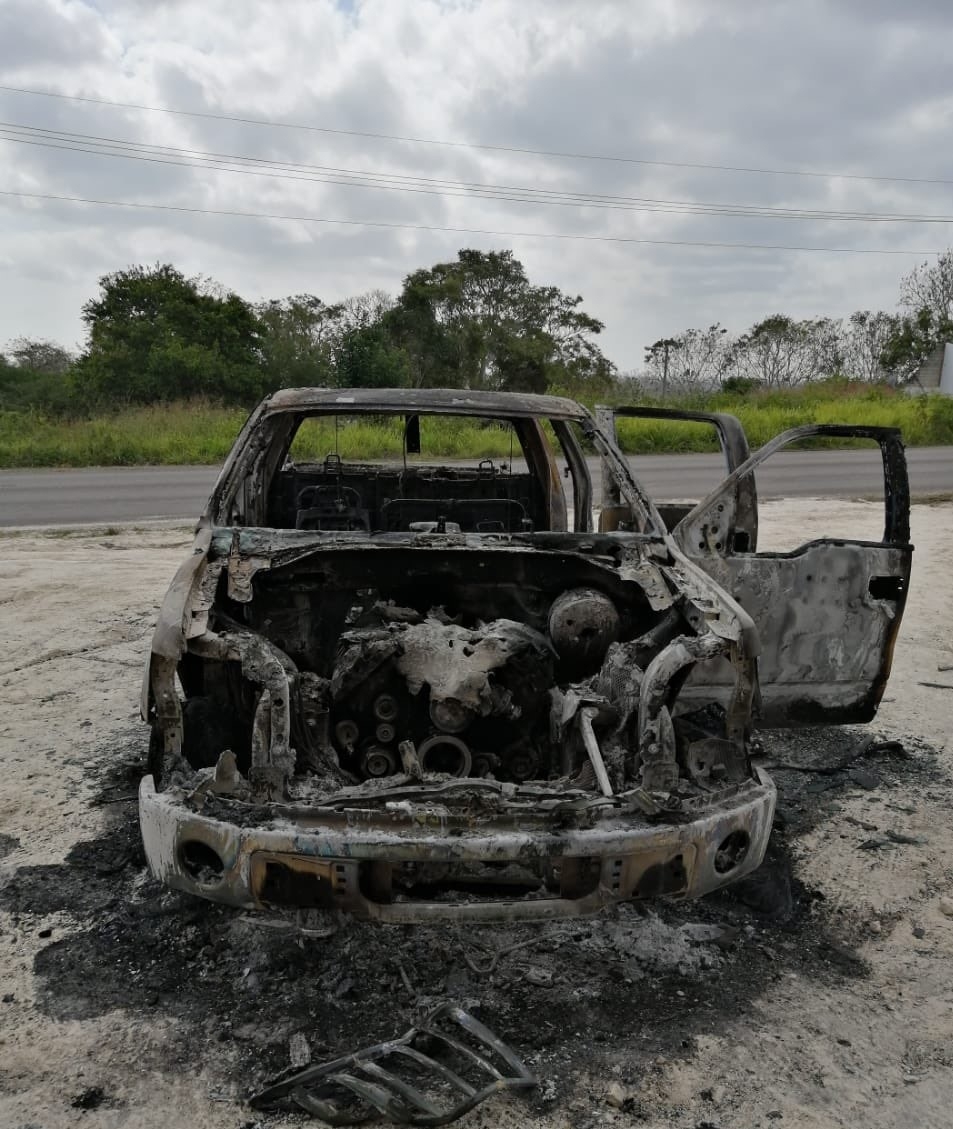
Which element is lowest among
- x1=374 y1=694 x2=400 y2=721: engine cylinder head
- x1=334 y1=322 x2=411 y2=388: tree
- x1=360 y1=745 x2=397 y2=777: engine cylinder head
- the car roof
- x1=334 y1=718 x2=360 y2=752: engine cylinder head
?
x1=360 y1=745 x2=397 y2=777: engine cylinder head

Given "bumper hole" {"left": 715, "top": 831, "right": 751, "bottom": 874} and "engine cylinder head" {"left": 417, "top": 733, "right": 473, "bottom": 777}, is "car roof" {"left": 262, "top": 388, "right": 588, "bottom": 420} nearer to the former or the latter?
"engine cylinder head" {"left": 417, "top": 733, "right": 473, "bottom": 777}

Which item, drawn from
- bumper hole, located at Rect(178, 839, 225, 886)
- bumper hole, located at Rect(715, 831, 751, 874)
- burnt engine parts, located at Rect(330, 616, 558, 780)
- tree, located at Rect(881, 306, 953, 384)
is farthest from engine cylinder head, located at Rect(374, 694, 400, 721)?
tree, located at Rect(881, 306, 953, 384)

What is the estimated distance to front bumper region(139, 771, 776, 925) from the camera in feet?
7.47

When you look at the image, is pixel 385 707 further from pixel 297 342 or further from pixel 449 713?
pixel 297 342

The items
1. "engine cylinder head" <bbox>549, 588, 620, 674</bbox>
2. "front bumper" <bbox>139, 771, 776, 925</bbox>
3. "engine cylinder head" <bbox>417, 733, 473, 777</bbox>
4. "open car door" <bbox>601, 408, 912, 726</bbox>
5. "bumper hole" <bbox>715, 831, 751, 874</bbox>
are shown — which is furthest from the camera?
"open car door" <bbox>601, 408, 912, 726</bbox>

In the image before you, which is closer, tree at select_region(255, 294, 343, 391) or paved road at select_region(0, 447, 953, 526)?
paved road at select_region(0, 447, 953, 526)

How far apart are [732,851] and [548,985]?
2.15 ft

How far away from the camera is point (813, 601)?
407cm

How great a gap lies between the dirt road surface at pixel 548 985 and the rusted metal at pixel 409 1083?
0.06 meters

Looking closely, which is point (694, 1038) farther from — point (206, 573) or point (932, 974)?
point (206, 573)

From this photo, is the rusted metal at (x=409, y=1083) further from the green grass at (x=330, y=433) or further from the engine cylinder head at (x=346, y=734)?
the green grass at (x=330, y=433)

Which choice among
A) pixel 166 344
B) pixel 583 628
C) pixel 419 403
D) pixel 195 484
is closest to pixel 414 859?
pixel 583 628

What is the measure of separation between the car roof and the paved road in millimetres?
7355

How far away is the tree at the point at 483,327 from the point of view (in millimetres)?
27516
